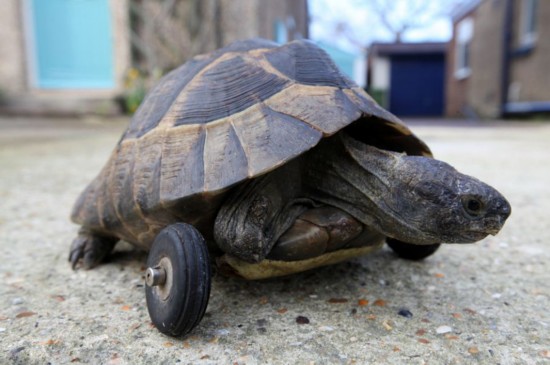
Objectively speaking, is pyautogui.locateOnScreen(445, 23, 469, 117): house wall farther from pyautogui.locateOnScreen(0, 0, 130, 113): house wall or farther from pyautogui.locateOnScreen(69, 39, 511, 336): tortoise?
pyautogui.locateOnScreen(69, 39, 511, 336): tortoise

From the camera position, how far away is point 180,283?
1188 mm

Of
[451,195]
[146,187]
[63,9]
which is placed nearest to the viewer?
[451,195]

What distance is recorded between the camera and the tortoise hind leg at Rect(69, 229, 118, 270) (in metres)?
1.85

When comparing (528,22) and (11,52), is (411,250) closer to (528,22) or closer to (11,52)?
(11,52)

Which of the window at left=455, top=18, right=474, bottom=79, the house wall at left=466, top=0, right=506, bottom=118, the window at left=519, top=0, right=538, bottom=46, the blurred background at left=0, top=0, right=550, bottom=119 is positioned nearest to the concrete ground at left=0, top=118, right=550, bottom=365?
the blurred background at left=0, top=0, right=550, bottom=119

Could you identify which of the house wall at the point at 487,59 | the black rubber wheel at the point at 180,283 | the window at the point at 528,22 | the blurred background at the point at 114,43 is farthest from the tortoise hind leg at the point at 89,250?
the house wall at the point at 487,59

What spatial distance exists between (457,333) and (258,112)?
847mm

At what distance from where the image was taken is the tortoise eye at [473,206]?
1250mm

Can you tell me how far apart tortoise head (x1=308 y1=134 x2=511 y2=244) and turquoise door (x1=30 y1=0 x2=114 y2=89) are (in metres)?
9.64

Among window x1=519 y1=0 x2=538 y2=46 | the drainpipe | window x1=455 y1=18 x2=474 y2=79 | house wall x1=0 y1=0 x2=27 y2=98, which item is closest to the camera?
house wall x1=0 y1=0 x2=27 y2=98

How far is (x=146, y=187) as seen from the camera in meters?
1.53

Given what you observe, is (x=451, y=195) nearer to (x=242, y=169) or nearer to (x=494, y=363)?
(x=494, y=363)

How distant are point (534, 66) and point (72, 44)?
35.8 ft

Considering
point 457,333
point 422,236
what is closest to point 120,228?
point 422,236
